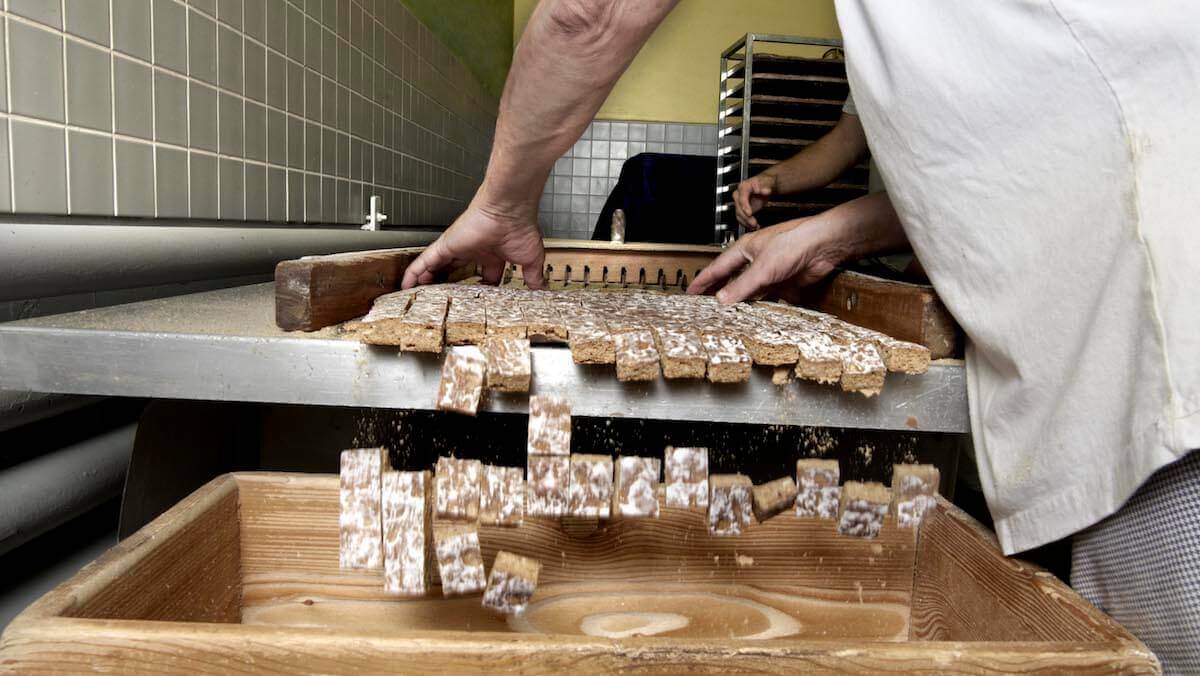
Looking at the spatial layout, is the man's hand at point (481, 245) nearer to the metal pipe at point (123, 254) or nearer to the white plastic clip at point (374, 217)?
the metal pipe at point (123, 254)

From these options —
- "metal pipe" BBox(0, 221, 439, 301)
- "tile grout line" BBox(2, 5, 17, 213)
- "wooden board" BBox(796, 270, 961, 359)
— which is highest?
"tile grout line" BBox(2, 5, 17, 213)

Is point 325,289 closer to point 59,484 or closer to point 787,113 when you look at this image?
point 59,484

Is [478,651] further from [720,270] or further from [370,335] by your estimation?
[720,270]

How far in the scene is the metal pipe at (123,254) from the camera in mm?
1140

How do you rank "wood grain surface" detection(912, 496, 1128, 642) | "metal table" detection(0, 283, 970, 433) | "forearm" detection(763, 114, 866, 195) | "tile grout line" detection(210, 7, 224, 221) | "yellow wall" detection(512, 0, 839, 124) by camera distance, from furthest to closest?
"yellow wall" detection(512, 0, 839, 124) < "forearm" detection(763, 114, 866, 195) < "tile grout line" detection(210, 7, 224, 221) < "metal table" detection(0, 283, 970, 433) < "wood grain surface" detection(912, 496, 1128, 642)

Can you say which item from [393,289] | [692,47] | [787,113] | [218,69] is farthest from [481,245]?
[692,47]

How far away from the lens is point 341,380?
38.8 inches

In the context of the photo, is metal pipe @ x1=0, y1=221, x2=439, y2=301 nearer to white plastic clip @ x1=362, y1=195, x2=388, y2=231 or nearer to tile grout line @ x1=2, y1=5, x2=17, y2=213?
tile grout line @ x1=2, y1=5, x2=17, y2=213

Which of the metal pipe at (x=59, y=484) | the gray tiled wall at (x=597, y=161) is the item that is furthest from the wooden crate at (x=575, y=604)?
the gray tiled wall at (x=597, y=161)

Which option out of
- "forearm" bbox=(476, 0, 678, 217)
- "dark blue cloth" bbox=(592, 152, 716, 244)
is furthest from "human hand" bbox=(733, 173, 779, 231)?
"forearm" bbox=(476, 0, 678, 217)

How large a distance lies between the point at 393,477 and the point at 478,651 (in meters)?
0.28

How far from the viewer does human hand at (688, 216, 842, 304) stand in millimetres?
1377

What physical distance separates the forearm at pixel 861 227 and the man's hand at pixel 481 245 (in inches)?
20.3

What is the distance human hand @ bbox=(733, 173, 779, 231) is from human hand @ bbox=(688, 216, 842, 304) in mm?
1473
